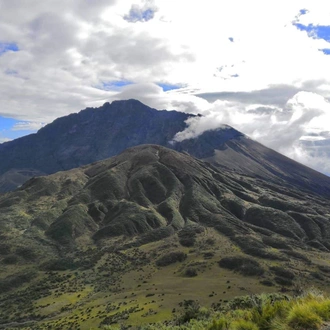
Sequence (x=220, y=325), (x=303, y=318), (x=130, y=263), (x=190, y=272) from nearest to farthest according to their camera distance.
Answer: (x=303, y=318), (x=220, y=325), (x=190, y=272), (x=130, y=263)

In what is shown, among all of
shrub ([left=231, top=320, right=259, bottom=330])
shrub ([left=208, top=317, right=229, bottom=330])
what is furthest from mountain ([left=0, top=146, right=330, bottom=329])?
shrub ([left=231, top=320, right=259, bottom=330])

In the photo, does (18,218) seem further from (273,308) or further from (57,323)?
(273,308)

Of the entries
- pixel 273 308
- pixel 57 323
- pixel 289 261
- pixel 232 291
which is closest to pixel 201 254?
pixel 289 261

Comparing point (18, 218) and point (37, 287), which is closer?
point (37, 287)

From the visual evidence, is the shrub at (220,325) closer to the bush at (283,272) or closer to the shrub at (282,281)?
the shrub at (282,281)

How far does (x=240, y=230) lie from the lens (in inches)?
6865

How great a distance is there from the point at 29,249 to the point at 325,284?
368 feet

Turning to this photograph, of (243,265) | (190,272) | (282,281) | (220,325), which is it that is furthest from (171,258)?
(220,325)

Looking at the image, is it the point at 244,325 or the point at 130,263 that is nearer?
the point at 244,325

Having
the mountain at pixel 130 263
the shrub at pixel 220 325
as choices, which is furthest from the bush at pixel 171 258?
the shrub at pixel 220 325

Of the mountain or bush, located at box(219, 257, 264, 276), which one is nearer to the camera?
the mountain

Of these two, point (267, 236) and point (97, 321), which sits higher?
point (97, 321)

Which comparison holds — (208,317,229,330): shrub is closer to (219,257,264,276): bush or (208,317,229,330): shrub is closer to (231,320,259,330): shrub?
(231,320,259,330): shrub

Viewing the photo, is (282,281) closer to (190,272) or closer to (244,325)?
(190,272)
